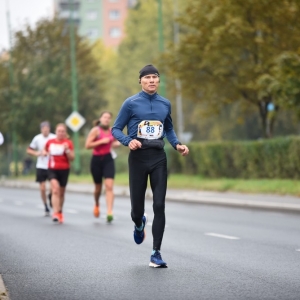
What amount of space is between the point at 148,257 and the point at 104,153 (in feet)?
20.6

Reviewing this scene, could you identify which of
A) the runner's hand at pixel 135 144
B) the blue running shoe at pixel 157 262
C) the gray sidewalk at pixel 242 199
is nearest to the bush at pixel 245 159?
the gray sidewalk at pixel 242 199

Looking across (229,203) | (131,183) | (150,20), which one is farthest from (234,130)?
(131,183)

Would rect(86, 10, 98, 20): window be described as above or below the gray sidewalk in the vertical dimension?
above

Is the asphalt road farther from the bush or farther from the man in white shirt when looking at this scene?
the bush

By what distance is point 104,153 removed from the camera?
56.0 feet

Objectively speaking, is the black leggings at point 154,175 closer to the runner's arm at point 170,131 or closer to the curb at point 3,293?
the runner's arm at point 170,131

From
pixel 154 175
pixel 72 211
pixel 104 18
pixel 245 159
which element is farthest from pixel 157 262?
pixel 104 18

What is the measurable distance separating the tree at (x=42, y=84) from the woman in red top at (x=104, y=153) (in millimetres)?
31947

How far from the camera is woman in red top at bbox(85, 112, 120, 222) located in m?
16.8

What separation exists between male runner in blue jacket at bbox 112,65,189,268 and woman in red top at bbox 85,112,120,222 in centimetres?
675

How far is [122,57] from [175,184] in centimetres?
5633

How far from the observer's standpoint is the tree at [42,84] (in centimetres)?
4931

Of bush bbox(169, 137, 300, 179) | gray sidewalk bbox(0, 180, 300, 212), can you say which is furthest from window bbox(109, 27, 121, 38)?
gray sidewalk bbox(0, 180, 300, 212)

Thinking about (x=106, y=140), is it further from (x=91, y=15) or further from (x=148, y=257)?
(x=91, y=15)
